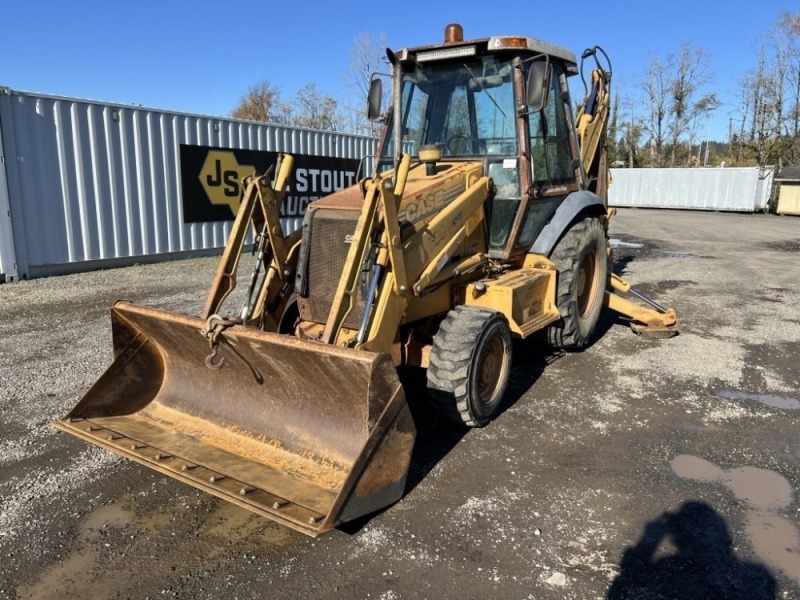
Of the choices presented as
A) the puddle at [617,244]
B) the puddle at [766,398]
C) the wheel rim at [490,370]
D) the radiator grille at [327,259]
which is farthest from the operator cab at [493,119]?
the puddle at [617,244]

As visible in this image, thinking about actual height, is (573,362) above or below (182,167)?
below

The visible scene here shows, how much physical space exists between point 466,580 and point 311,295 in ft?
7.35

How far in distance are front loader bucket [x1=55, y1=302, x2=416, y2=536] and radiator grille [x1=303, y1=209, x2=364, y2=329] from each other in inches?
28.2

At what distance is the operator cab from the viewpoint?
5.16 meters

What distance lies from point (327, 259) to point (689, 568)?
2.82m

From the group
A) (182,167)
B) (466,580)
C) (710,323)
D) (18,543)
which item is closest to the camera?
(466,580)

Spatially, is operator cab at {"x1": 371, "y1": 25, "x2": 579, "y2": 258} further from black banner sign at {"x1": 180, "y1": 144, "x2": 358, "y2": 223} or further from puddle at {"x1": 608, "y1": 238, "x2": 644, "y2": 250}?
black banner sign at {"x1": 180, "y1": 144, "x2": 358, "y2": 223}

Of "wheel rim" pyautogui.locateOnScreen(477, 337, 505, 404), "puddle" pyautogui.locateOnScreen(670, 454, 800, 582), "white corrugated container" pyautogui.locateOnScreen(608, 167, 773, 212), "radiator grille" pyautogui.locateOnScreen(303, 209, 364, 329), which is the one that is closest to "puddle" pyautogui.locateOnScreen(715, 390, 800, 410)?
"puddle" pyautogui.locateOnScreen(670, 454, 800, 582)

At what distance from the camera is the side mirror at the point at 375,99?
5.43 m

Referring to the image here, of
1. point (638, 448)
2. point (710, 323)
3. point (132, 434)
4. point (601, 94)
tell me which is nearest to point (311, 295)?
point (132, 434)

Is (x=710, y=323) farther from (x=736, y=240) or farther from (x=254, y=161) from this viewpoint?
(x=736, y=240)

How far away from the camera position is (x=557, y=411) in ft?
16.2

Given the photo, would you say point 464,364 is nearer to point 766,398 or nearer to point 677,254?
point 766,398

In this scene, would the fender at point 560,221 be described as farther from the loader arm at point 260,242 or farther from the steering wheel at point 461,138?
the loader arm at point 260,242
